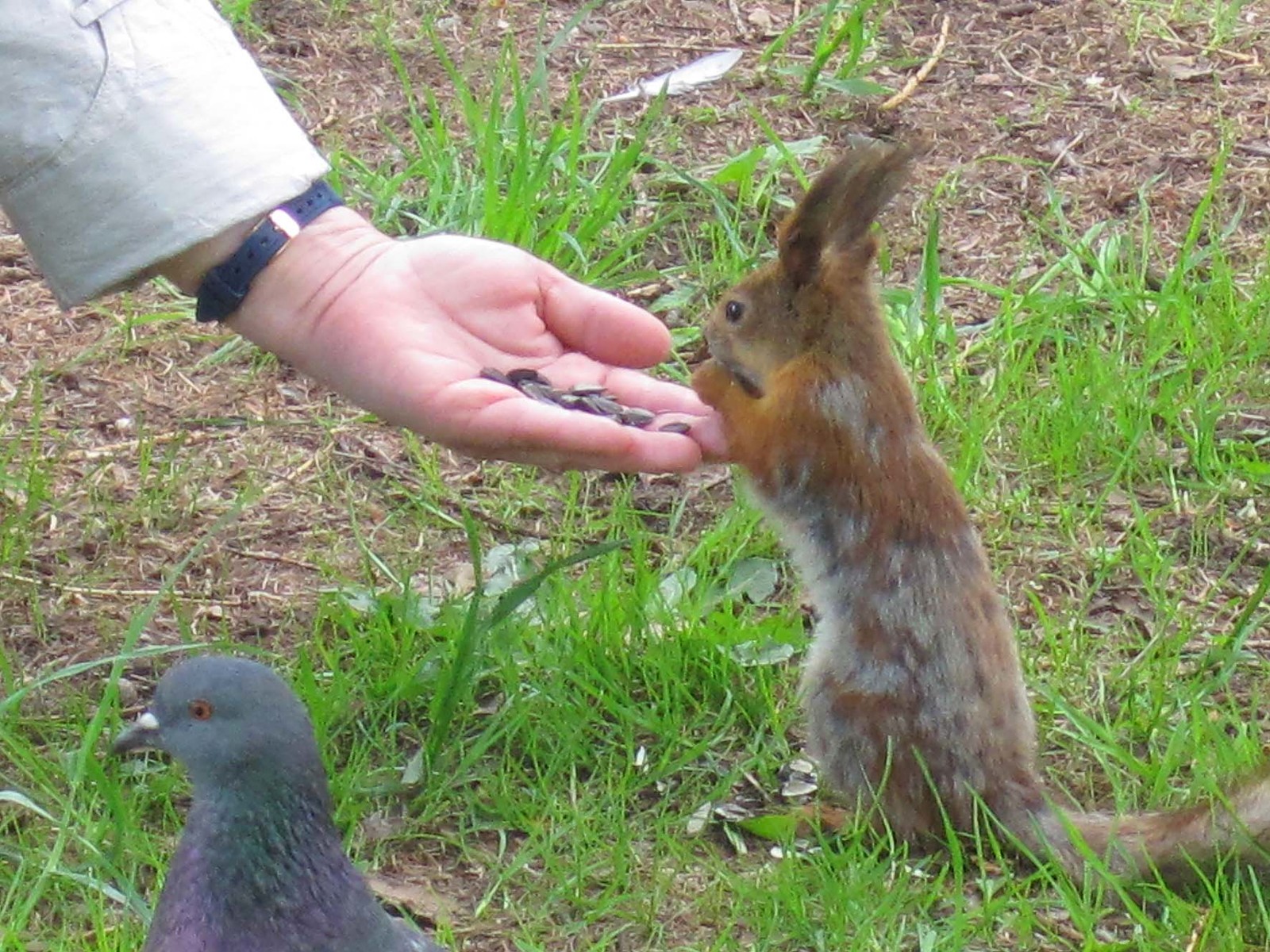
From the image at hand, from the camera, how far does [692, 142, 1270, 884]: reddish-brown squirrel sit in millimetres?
3064

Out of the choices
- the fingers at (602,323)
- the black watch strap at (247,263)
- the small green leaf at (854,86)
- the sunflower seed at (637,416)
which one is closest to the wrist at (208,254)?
the black watch strap at (247,263)

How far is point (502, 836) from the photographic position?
3164 mm

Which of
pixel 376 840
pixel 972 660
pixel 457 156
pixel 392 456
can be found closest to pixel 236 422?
pixel 392 456

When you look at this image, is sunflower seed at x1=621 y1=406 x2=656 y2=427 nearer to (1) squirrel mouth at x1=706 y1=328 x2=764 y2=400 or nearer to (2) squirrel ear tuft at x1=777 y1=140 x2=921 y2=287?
(1) squirrel mouth at x1=706 y1=328 x2=764 y2=400

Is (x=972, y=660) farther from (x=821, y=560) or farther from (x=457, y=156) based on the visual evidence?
(x=457, y=156)

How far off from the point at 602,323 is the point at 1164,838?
1.31 m

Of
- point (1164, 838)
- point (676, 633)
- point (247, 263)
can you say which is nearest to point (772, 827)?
point (676, 633)

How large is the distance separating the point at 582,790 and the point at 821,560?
1.82 feet

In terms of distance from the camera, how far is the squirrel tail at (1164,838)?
2889 millimetres

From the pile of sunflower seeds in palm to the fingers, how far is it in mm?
85

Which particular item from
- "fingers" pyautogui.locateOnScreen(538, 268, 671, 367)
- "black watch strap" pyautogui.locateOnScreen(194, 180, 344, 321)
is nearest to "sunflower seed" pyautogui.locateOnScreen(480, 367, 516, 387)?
"fingers" pyautogui.locateOnScreen(538, 268, 671, 367)

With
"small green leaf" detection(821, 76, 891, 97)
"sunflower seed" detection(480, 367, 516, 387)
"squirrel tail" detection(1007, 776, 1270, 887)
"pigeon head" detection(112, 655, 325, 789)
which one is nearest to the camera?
"pigeon head" detection(112, 655, 325, 789)

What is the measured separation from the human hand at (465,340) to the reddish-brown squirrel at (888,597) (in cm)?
24

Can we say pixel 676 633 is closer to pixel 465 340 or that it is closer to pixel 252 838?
pixel 465 340
